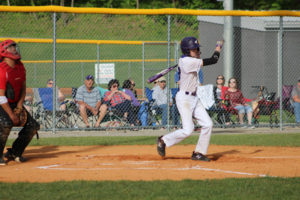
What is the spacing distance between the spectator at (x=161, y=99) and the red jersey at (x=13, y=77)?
553cm

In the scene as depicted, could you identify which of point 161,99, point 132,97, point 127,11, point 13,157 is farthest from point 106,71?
point 13,157

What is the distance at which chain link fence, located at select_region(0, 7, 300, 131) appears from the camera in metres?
14.3

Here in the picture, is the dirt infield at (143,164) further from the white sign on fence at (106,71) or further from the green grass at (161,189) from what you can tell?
the white sign on fence at (106,71)

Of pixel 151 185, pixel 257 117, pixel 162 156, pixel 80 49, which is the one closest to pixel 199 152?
pixel 162 156

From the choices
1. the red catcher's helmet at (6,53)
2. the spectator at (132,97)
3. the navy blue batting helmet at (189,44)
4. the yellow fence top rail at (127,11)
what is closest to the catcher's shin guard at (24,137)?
the red catcher's helmet at (6,53)

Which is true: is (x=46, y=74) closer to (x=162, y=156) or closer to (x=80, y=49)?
(x=80, y=49)

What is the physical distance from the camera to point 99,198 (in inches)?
255

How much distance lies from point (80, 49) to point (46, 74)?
23.0ft

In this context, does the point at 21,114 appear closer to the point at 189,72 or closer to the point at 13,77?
the point at 13,77

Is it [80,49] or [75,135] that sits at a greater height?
[80,49]

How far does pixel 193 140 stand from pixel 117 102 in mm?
2565

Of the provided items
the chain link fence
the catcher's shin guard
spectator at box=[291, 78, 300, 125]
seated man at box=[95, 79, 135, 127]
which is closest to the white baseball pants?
the catcher's shin guard

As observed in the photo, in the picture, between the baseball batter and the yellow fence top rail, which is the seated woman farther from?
the baseball batter

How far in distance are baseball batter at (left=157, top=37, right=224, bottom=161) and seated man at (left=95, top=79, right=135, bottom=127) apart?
4.86 m
